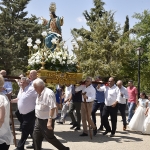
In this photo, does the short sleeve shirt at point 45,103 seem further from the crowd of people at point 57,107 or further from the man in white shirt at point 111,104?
the man in white shirt at point 111,104

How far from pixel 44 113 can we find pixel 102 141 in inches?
127

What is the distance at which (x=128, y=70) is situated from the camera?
35.1 metres

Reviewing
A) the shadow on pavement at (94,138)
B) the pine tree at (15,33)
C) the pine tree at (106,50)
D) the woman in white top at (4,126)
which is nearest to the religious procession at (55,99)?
the woman in white top at (4,126)

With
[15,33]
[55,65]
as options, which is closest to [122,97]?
[55,65]

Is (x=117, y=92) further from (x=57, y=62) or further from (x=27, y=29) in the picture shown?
(x=27, y=29)

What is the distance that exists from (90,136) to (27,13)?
33.8 metres

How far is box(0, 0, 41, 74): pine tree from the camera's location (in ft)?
119

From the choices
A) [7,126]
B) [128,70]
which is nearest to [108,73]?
[128,70]

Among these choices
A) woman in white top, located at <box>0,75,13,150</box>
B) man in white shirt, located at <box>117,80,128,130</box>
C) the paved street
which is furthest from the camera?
man in white shirt, located at <box>117,80,128,130</box>

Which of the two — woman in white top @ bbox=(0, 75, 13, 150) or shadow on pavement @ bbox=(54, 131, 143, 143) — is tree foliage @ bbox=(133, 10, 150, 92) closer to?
shadow on pavement @ bbox=(54, 131, 143, 143)

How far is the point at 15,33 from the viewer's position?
3969 cm

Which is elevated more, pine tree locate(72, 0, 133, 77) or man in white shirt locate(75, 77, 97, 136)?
pine tree locate(72, 0, 133, 77)

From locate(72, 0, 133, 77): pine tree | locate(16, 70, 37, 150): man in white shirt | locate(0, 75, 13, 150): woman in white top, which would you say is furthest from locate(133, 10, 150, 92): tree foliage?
locate(0, 75, 13, 150): woman in white top

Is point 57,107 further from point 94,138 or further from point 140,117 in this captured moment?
point 140,117
